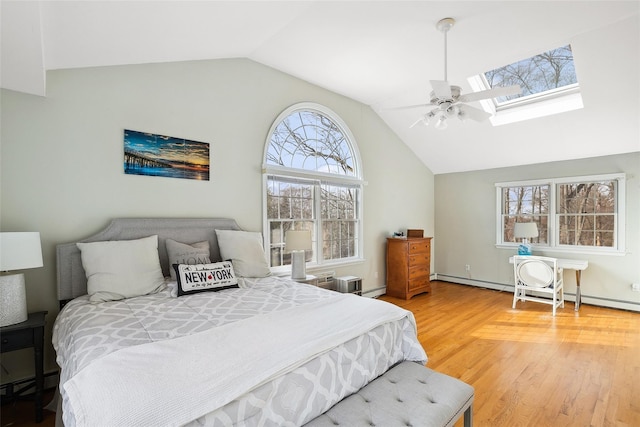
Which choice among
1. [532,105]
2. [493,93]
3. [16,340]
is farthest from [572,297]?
[16,340]

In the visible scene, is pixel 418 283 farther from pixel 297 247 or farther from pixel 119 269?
pixel 119 269

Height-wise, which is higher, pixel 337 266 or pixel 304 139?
pixel 304 139

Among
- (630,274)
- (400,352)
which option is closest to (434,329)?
(400,352)

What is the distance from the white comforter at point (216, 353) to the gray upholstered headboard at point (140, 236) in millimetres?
431

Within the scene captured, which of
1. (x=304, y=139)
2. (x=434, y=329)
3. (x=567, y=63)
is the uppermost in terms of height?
(x=567, y=63)

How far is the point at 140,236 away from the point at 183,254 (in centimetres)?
41

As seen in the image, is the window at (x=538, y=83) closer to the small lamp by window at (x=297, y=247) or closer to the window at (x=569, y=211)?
the window at (x=569, y=211)

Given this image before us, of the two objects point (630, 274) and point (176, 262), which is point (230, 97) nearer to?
point (176, 262)

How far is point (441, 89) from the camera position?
2.64 meters

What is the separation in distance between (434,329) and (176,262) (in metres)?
2.96

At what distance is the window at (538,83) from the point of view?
3.78m

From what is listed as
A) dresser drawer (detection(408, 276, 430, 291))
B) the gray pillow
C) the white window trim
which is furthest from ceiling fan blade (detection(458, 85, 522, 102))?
dresser drawer (detection(408, 276, 430, 291))

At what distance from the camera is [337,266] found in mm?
4500

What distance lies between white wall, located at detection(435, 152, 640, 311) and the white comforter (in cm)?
434
